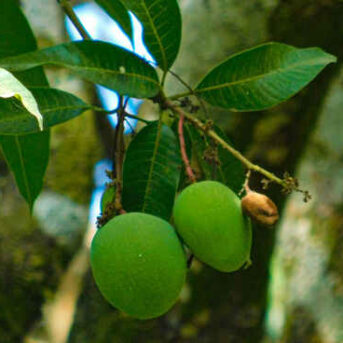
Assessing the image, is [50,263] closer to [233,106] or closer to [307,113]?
[307,113]

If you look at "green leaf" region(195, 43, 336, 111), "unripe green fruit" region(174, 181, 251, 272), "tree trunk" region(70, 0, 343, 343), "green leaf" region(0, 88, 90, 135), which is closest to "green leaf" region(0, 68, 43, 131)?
"green leaf" region(0, 88, 90, 135)

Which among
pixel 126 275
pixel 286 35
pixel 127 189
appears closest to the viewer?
pixel 126 275

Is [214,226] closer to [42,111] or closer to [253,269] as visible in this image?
[42,111]

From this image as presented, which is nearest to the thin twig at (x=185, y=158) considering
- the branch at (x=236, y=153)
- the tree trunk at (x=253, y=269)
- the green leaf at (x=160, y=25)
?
the branch at (x=236, y=153)

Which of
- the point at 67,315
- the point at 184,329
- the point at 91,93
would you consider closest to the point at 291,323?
the point at 184,329

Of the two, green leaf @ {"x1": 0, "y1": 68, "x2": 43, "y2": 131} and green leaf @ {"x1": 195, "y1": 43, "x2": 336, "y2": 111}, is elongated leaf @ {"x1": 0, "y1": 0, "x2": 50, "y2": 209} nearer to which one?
green leaf @ {"x1": 195, "y1": 43, "x2": 336, "y2": 111}
